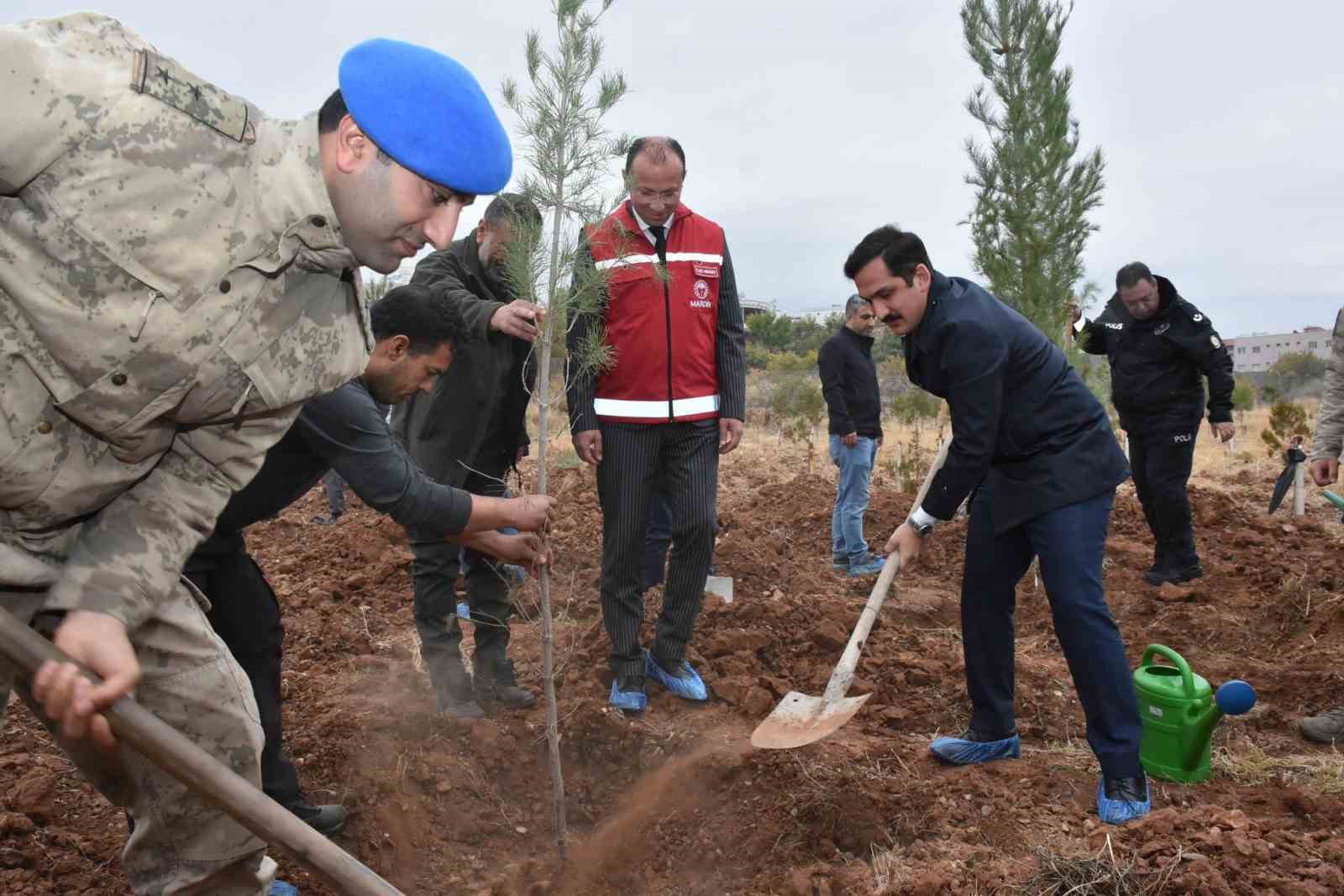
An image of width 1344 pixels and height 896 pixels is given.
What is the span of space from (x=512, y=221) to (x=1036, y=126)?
12.4ft

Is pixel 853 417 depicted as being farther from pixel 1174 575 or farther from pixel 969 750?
pixel 969 750

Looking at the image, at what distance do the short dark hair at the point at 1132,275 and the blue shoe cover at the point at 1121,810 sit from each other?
4082 millimetres

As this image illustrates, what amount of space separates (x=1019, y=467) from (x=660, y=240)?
165cm

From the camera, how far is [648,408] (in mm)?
4031

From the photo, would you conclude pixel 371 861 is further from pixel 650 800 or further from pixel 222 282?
pixel 222 282

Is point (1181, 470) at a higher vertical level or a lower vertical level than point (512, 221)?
lower

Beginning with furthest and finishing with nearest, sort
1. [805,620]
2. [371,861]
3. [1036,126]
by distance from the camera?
[1036,126], [805,620], [371,861]

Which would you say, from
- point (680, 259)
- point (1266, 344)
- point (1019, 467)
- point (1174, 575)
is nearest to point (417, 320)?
point (680, 259)

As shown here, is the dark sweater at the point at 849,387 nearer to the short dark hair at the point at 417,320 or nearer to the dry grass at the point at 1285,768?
the dry grass at the point at 1285,768

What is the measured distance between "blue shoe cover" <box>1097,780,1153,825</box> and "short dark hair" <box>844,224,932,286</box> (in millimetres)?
1742

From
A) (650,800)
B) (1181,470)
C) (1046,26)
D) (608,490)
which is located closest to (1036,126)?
(1046,26)

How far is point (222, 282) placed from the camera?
5.79 feet

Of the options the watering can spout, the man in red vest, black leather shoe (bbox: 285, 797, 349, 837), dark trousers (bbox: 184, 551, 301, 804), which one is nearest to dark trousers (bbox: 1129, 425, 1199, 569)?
the watering can spout

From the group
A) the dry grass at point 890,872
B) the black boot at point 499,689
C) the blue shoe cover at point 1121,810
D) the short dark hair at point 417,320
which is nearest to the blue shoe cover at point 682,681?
the black boot at point 499,689
